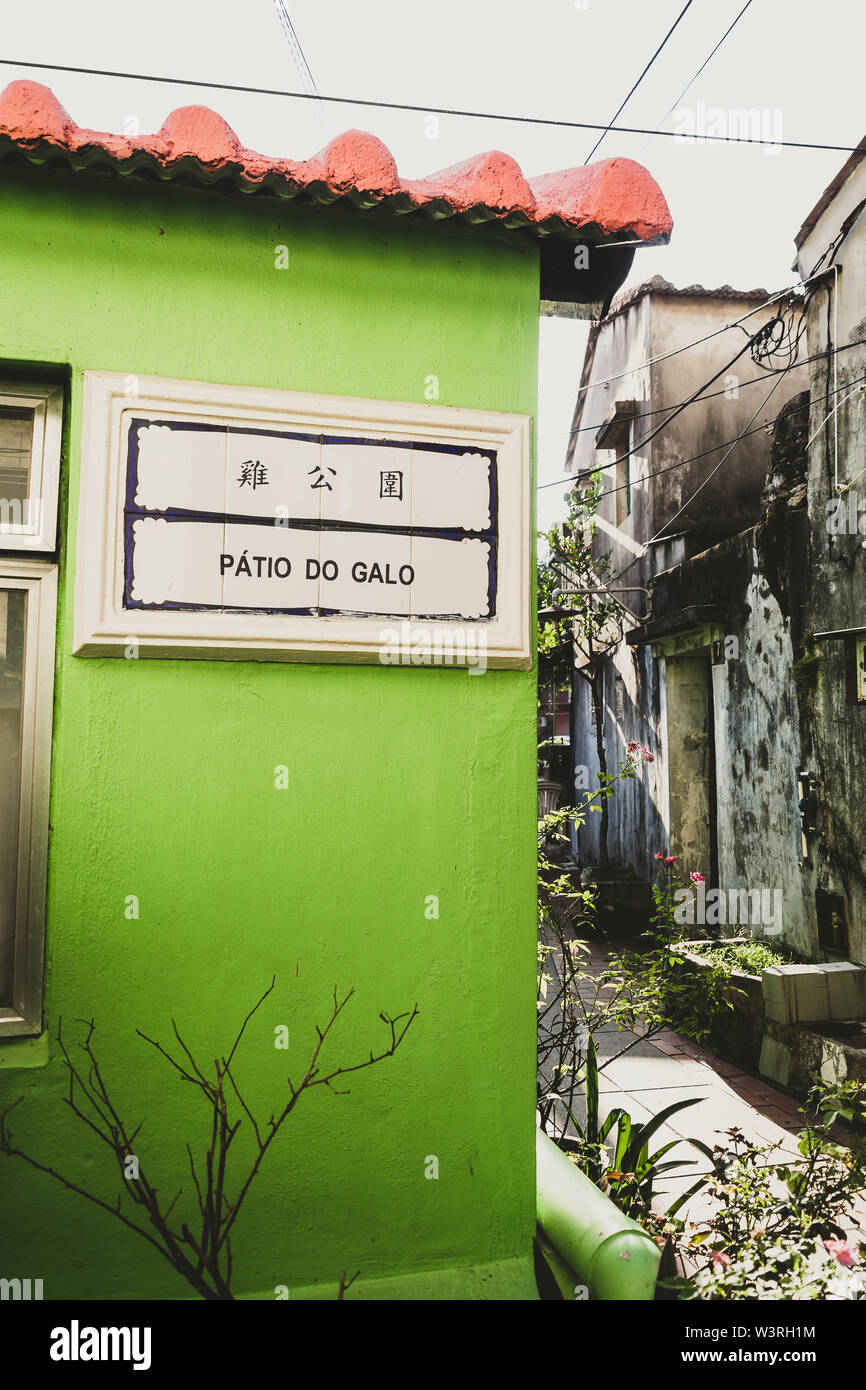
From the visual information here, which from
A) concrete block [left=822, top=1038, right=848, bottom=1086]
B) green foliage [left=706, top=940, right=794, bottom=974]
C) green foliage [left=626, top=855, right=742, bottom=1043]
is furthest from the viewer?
green foliage [left=706, top=940, right=794, bottom=974]

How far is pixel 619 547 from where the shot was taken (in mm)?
13141

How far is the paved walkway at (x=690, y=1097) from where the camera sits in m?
5.12

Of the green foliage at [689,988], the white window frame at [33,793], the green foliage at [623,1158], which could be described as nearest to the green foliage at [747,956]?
the green foliage at [689,988]

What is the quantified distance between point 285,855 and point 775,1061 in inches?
205

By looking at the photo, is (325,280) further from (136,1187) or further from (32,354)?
(136,1187)

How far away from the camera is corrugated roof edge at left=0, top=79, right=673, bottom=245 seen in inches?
93.4

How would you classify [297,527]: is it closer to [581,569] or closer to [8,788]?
[8,788]

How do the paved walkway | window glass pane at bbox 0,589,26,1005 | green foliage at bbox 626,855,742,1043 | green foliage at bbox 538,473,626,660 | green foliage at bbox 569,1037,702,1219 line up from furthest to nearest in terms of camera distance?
green foliage at bbox 538,473,626,660 < green foliage at bbox 626,855,742,1043 < the paved walkway < green foliage at bbox 569,1037,702,1219 < window glass pane at bbox 0,589,26,1005

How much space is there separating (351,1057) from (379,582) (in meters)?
1.41

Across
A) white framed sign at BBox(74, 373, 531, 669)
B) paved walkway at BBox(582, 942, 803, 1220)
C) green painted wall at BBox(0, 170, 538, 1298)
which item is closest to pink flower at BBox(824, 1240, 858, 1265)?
green painted wall at BBox(0, 170, 538, 1298)

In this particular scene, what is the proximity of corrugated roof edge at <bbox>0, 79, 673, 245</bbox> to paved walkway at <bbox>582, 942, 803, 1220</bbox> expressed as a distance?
379cm

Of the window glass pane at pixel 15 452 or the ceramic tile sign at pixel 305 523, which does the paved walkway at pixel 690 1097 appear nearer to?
the ceramic tile sign at pixel 305 523

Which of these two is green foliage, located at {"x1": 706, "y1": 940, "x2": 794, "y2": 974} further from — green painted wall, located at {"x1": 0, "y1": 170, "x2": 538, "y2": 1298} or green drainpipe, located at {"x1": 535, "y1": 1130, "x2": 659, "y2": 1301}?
green painted wall, located at {"x1": 0, "y1": 170, "x2": 538, "y2": 1298}

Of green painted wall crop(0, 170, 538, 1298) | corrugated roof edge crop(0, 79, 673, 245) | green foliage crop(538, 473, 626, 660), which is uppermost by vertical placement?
green foliage crop(538, 473, 626, 660)
